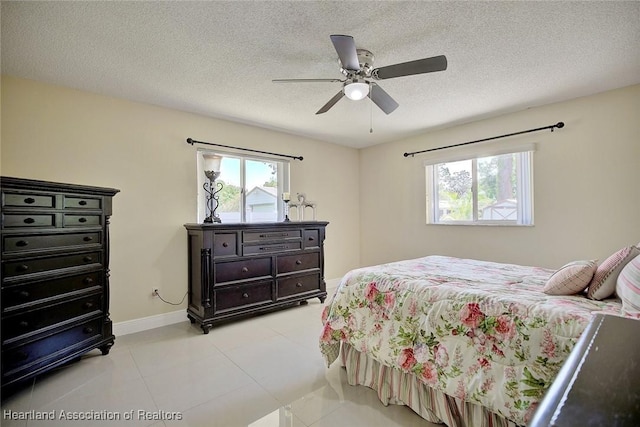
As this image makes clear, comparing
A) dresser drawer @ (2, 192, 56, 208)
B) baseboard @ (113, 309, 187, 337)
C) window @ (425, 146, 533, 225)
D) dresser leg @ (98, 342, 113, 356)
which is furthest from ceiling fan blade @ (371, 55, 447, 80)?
baseboard @ (113, 309, 187, 337)

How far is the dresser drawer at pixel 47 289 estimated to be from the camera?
71.7 inches

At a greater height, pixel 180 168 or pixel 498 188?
pixel 180 168

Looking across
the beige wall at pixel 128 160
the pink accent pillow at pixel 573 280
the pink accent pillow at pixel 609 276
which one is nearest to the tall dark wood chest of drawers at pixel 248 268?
the beige wall at pixel 128 160

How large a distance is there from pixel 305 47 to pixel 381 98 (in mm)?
680

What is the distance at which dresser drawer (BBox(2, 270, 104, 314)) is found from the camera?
1.82 m

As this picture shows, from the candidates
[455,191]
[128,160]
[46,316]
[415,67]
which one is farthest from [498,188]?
[46,316]

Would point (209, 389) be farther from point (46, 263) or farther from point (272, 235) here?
point (272, 235)

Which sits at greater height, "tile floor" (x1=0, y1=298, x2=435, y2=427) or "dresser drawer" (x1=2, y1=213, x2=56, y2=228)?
"dresser drawer" (x1=2, y1=213, x2=56, y2=228)

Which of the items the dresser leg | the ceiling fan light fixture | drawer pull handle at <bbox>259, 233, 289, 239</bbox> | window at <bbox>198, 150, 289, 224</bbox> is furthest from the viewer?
window at <bbox>198, 150, 289, 224</bbox>

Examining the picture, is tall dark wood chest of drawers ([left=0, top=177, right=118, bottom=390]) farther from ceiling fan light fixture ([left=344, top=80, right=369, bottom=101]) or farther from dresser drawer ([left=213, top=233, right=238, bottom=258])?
ceiling fan light fixture ([left=344, top=80, right=369, bottom=101])

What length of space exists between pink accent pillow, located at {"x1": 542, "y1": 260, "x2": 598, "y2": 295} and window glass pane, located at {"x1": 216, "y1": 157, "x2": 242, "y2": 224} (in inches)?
124

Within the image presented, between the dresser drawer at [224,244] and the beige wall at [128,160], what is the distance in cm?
53

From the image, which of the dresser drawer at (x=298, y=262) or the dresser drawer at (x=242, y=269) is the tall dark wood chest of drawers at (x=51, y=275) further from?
the dresser drawer at (x=298, y=262)

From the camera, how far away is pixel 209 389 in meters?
1.92
